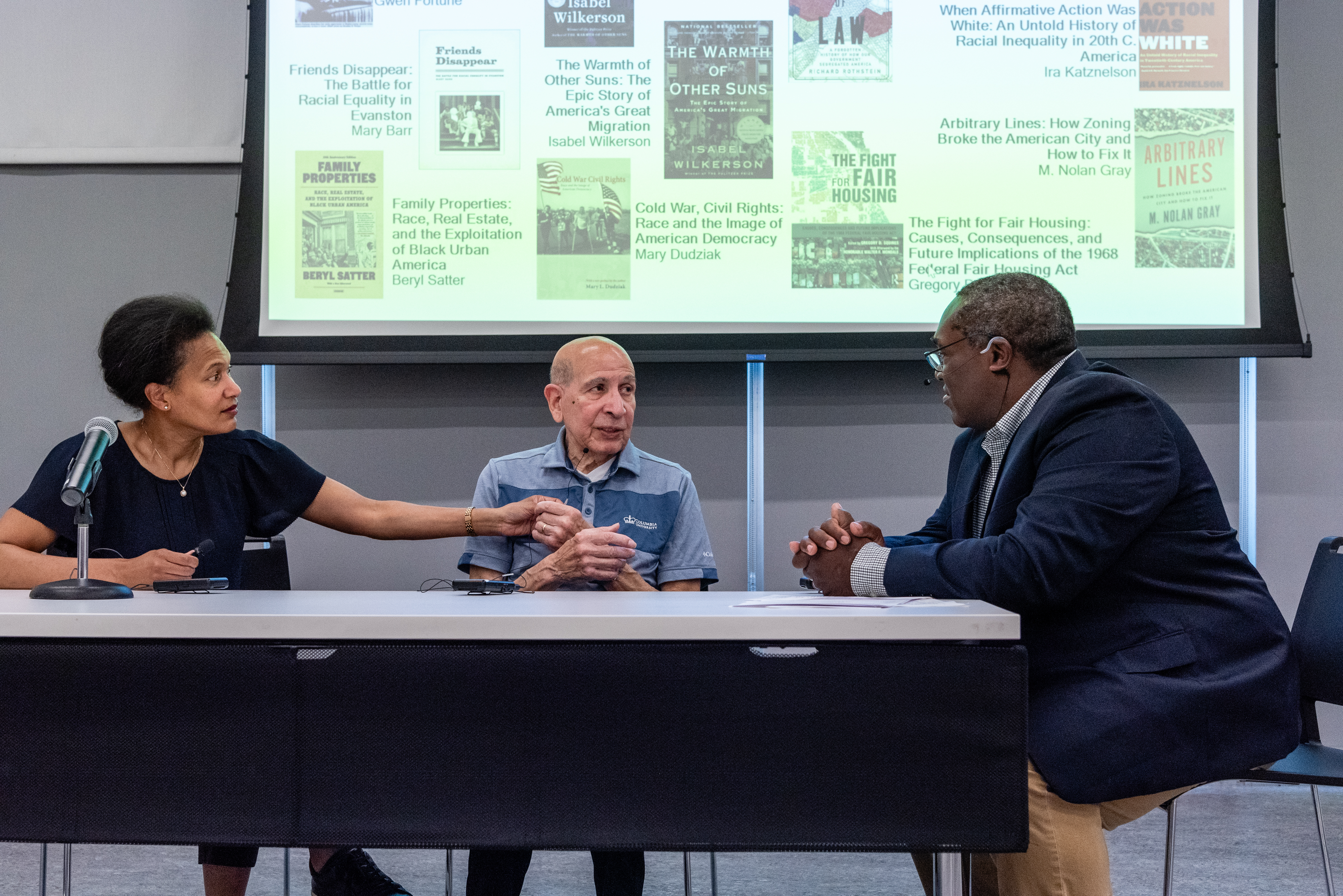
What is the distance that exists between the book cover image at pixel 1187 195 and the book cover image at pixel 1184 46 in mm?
89

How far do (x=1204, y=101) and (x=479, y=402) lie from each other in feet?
7.77

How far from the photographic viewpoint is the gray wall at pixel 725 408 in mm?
3357

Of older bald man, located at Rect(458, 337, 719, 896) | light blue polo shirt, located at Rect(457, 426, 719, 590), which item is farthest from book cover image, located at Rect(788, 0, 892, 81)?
light blue polo shirt, located at Rect(457, 426, 719, 590)

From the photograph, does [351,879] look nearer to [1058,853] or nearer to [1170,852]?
[1058,853]

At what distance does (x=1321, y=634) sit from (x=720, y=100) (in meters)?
2.11

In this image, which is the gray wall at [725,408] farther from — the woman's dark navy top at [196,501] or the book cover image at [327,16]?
the woman's dark navy top at [196,501]

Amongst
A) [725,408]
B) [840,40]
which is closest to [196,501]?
[725,408]

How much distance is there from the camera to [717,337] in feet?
10.5

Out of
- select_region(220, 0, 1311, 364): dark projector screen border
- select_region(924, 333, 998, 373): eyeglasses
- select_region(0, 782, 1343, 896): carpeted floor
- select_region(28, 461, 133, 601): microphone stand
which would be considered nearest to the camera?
select_region(28, 461, 133, 601): microphone stand

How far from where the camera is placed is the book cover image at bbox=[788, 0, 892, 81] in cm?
321

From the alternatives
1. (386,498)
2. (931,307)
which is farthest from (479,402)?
(931,307)

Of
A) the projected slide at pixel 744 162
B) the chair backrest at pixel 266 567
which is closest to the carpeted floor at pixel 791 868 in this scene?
the chair backrest at pixel 266 567

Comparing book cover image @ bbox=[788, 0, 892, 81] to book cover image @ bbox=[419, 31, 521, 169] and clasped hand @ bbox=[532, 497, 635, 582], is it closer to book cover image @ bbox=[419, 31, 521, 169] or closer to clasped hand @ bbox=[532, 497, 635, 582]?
book cover image @ bbox=[419, 31, 521, 169]

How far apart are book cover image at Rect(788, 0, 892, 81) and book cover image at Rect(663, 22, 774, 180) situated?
3.4 inches
